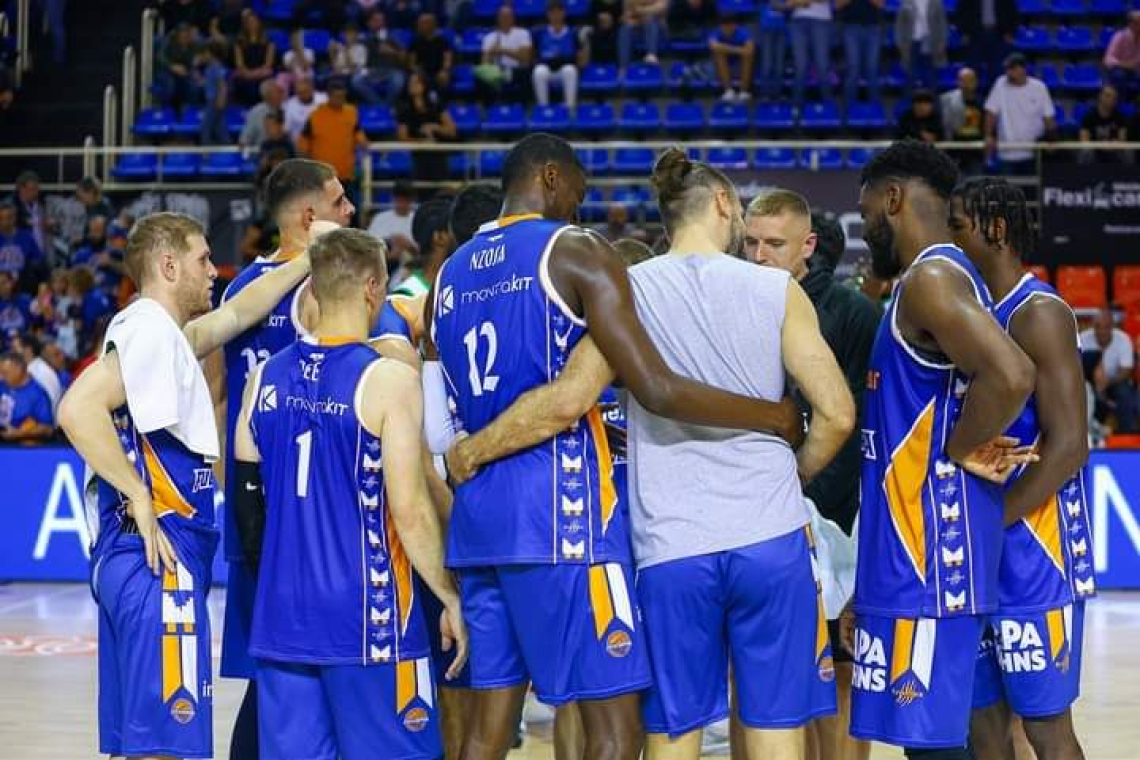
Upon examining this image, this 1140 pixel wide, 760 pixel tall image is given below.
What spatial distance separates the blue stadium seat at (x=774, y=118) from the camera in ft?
62.0

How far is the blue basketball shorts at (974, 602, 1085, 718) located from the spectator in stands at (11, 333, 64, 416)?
10.6m

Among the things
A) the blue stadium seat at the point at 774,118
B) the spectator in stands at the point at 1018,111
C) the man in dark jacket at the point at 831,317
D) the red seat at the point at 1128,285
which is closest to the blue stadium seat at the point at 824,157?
the blue stadium seat at the point at 774,118

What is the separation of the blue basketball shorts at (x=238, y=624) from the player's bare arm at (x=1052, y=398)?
7.70ft

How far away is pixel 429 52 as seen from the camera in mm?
19969

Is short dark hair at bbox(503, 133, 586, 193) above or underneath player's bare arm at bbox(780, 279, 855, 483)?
above

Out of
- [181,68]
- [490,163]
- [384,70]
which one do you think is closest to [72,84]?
[181,68]

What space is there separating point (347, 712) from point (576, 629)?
716 mm

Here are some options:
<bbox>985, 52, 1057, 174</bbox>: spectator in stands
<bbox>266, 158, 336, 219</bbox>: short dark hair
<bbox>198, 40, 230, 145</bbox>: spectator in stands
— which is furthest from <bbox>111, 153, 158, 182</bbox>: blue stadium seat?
<bbox>266, 158, 336, 219</bbox>: short dark hair

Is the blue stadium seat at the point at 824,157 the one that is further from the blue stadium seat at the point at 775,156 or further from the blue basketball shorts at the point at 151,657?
the blue basketball shorts at the point at 151,657

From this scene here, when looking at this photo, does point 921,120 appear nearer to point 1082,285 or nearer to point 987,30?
point 1082,285

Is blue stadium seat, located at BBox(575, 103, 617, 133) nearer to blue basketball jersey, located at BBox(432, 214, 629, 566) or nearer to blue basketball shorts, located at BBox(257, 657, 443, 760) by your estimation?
blue basketball jersey, located at BBox(432, 214, 629, 566)

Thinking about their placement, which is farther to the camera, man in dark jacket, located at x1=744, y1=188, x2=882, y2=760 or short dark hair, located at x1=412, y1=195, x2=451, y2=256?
short dark hair, located at x1=412, y1=195, x2=451, y2=256

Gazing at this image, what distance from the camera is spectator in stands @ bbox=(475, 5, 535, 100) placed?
65.3ft

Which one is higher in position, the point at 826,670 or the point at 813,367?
the point at 813,367
